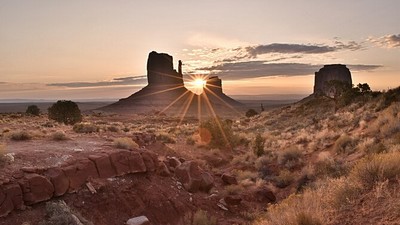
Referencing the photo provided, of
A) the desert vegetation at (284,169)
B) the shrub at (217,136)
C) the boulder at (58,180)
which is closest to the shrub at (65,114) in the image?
the desert vegetation at (284,169)

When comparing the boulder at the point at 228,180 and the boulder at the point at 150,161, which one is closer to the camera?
the boulder at the point at 150,161

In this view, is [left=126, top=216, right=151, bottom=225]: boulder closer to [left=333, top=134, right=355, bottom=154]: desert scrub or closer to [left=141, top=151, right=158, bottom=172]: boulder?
[left=141, top=151, right=158, bottom=172]: boulder

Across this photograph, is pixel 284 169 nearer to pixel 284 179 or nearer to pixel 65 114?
pixel 284 179

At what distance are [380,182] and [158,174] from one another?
8936 millimetres

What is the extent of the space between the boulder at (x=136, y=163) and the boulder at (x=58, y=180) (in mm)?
2872

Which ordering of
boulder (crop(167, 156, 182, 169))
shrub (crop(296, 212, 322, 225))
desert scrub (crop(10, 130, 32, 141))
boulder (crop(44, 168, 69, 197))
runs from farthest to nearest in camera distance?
1. desert scrub (crop(10, 130, 32, 141))
2. boulder (crop(167, 156, 182, 169))
3. boulder (crop(44, 168, 69, 197))
4. shrub (crop(296, 212, 322, 225))

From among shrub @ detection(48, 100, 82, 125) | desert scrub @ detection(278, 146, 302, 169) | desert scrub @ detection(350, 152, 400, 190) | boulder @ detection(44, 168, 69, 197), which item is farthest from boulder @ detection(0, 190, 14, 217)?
shrub @ detection(48, 100, 82, 125)

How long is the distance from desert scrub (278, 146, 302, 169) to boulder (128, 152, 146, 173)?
25.6ft

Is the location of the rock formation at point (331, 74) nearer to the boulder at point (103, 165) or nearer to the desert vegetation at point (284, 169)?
the desert vegetation at point (284, 169)

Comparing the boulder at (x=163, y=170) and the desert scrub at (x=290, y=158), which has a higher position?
the boulder at (x=163, y=170)

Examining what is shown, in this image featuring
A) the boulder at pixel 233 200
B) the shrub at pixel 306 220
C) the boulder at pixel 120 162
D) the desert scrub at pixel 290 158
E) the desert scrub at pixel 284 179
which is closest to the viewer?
the shrub at pixel 306 220

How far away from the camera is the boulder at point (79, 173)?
10.8 m

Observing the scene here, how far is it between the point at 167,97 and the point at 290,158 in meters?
107

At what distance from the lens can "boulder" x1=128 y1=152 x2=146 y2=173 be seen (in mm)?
13099
